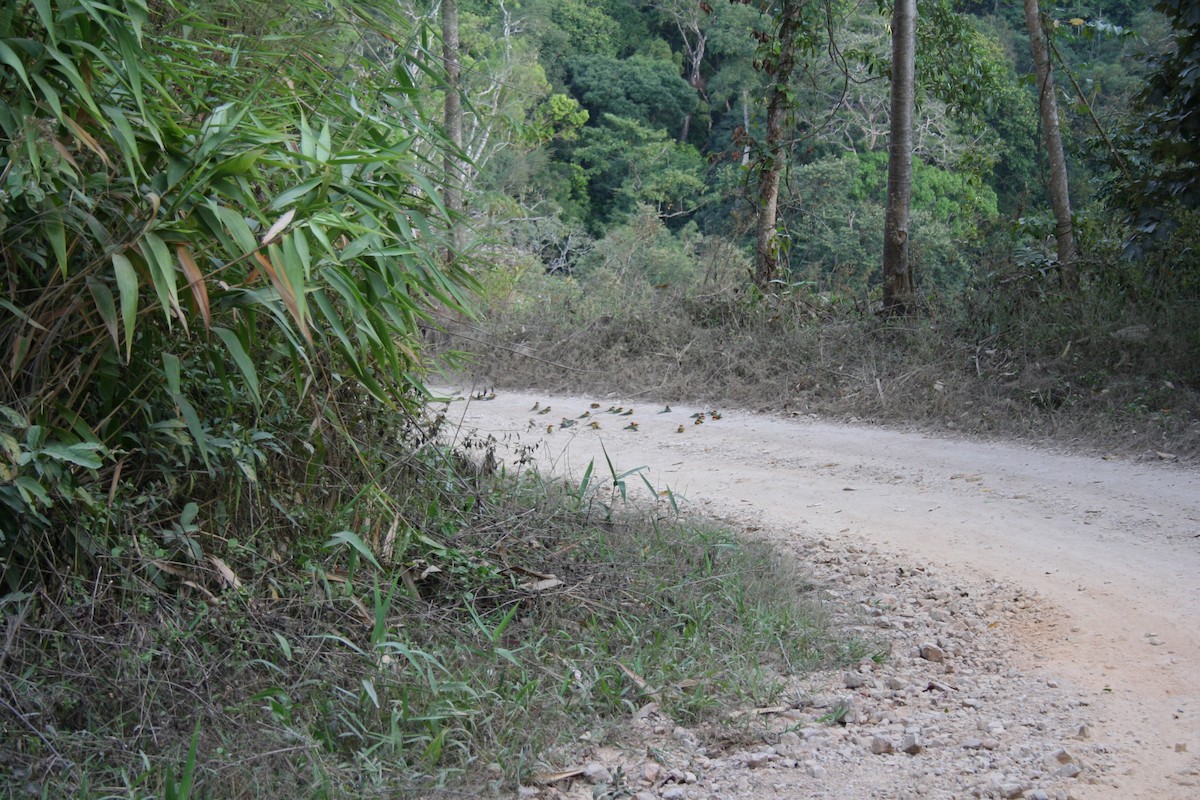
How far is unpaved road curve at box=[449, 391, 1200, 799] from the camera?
3.21 m

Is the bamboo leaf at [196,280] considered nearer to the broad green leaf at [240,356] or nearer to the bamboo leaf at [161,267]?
the bamboo leaf at [161,267]

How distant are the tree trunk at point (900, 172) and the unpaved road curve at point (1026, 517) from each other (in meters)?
2.04

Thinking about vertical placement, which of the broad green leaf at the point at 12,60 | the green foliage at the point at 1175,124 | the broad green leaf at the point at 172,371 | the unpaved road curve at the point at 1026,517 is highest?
the green foliage at the point at 1175,124

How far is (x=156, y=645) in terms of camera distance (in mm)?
2904

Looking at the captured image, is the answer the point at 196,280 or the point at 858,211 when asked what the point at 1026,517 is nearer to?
the point at 196,280

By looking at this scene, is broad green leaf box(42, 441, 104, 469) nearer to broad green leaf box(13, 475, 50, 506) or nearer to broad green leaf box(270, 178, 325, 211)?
broad green leaf box(13, 475, 50, 506)

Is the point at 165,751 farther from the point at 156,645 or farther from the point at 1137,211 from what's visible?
the point at 1137,211

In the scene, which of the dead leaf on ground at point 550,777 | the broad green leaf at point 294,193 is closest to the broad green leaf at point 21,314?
the broad green leaf at point 294,193

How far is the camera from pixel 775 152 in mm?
10789

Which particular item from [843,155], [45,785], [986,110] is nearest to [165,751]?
[45,785]

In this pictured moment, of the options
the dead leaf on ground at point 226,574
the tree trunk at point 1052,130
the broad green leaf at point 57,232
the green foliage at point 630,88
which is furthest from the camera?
the green foliage at point 630,88

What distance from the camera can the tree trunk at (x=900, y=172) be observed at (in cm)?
937

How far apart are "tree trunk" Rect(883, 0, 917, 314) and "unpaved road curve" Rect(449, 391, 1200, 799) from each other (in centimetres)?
204

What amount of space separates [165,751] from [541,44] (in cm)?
3480
